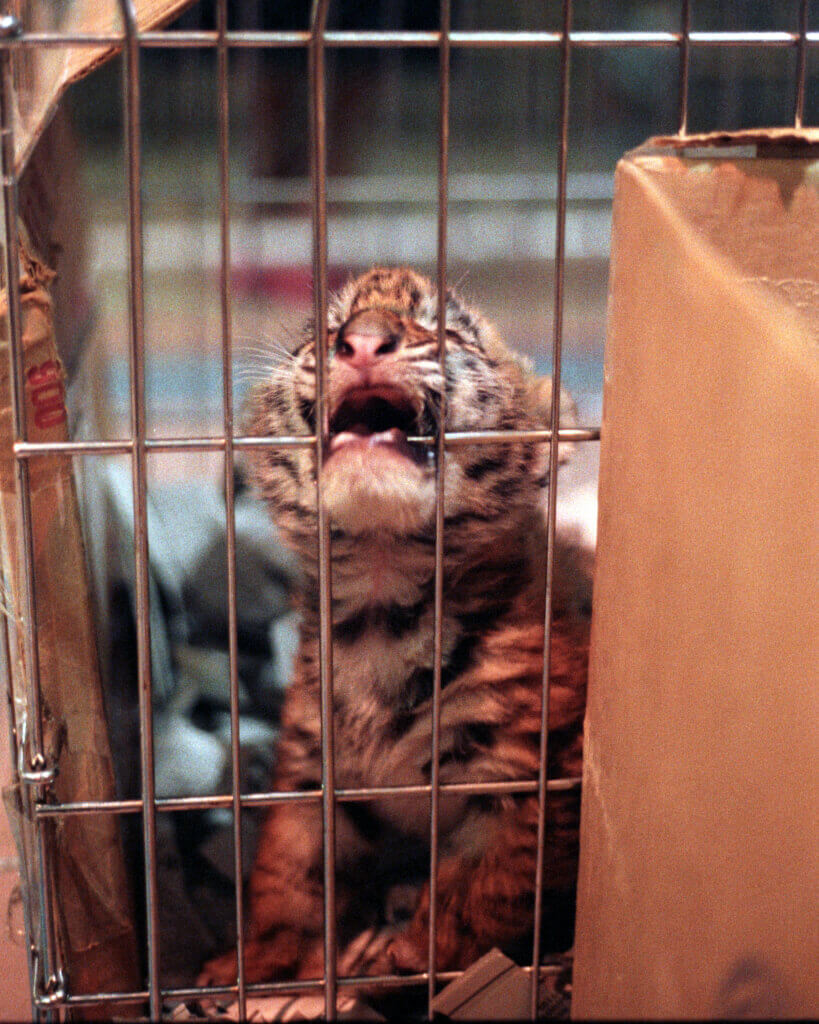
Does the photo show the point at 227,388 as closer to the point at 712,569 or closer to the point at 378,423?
the point at 378,423

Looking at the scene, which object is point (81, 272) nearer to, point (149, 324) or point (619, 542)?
point (149, 324)

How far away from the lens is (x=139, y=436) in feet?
3.13

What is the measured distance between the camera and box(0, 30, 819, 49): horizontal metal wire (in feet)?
2.90

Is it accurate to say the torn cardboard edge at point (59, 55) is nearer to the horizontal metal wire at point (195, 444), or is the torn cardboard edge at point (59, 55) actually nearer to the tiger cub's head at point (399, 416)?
the horizontal metal wire at point (195, 444)

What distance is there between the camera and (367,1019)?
56 centimetres

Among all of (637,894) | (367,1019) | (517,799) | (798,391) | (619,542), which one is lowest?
(517,799)

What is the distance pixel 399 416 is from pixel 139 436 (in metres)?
0.30

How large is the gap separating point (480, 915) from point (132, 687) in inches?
26.0

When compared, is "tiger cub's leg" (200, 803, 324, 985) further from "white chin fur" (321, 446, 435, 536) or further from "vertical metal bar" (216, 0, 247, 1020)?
"white chin fur" (321, 446, 435, 536)

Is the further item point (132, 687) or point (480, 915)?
point (132, 687)

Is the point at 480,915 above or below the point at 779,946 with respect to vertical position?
below

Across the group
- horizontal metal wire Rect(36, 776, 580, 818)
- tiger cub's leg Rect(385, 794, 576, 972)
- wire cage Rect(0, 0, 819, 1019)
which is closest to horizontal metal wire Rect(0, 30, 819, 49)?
wire cage Rect(0, 0, 819, 1019)

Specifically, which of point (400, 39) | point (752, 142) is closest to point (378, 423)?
point (400, 39)

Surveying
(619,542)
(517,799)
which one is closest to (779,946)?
(619,542)
